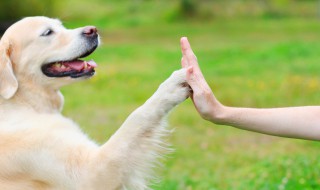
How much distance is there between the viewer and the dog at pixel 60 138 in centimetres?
398

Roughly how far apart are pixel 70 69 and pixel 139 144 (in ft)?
3.06

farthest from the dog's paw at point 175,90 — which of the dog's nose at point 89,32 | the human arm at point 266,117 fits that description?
the dog's nose at point 89,32

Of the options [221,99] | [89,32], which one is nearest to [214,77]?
[221,99]

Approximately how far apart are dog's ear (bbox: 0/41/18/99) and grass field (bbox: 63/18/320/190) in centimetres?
185

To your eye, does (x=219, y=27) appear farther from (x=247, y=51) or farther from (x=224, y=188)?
(x=224, y=188)

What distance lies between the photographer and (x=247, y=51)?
17.0m

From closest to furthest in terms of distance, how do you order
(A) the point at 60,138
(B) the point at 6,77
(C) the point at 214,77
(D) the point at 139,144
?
(D) the point at 139,144
(A) the point at 60,138
(B) the point at 6,77
(C) the point at 214,77

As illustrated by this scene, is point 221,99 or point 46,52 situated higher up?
point 46,52

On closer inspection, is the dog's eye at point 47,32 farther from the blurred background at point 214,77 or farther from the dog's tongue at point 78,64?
the blurred background at point 214,77

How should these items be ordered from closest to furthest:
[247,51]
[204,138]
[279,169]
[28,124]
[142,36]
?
[28,124], [279,169], [204,138], [247,51], [142,36]

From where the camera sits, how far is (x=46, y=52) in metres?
4.64

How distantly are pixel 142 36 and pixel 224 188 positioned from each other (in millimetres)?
18066

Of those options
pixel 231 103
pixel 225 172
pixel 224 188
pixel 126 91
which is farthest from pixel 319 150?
pixel 126 91

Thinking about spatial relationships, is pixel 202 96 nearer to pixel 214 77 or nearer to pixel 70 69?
pixel 70 69
